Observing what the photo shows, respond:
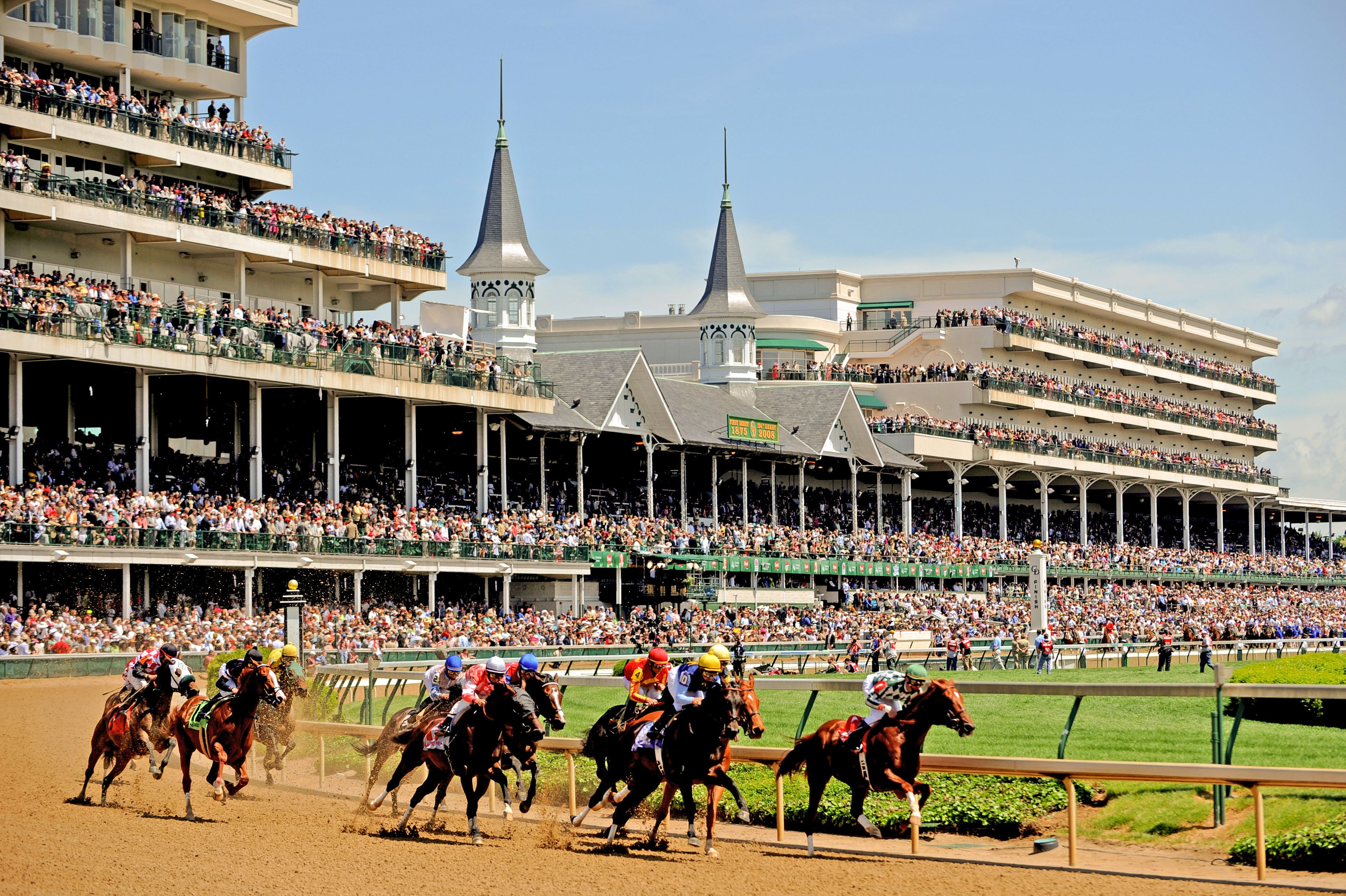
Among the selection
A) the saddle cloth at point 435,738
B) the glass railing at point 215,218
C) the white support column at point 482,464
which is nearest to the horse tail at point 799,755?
the saddle cloth at point 435,738

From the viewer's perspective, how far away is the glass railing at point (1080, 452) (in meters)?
59.9

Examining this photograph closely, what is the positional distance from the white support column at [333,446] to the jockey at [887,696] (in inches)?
1048

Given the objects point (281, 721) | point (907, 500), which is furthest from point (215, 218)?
point (907, 500)

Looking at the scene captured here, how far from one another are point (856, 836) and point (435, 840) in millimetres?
3122

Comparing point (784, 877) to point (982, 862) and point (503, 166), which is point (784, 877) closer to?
point (982, 862)

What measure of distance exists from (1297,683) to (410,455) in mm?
25376

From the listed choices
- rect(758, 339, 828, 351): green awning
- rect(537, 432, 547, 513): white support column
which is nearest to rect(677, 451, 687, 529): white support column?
rect(537, 432, 547, 513): white support column

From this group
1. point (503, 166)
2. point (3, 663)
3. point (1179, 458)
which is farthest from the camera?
point (1179, 458)

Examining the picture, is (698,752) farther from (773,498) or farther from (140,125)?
(773,498)

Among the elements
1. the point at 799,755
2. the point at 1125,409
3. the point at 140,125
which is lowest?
the point at 799,755

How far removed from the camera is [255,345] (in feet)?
115

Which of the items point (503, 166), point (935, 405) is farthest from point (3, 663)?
point (935, 405)

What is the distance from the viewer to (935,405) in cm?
6519

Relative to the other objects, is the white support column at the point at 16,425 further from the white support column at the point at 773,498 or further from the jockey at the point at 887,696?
the jockey at the point at 887,696
